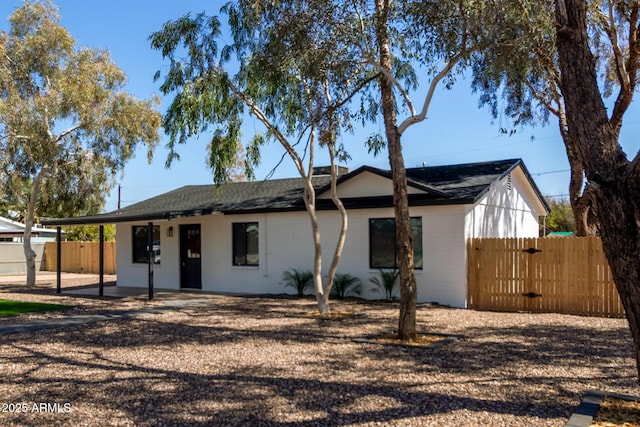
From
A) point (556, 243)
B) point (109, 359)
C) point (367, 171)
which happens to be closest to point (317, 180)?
point (367, 171)

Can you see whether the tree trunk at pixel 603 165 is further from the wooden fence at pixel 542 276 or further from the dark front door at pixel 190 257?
the dark front door at pixel 190 257

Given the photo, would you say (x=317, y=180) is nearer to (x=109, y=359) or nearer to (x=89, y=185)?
(x=89, y=185)

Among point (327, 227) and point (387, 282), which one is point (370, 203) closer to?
point (327, 227)

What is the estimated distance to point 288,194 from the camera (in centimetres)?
1878

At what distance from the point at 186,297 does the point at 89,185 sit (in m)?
7.40

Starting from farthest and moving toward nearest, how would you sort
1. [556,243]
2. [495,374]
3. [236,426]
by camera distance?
1. [556,243]
2. [495,374]
3. [236,426]

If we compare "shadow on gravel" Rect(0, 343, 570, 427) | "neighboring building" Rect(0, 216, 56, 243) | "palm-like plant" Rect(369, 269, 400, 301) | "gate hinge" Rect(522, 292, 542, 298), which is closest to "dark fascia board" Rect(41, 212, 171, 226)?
"palm-like plant" Rect(369, 269, 400, 301)

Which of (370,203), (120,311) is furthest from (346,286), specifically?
(120,311)

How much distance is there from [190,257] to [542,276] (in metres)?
11.3

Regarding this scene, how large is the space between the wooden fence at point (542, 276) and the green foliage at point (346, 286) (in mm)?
3237

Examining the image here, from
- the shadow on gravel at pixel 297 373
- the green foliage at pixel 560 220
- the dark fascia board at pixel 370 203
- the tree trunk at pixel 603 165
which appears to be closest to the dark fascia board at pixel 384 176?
the dark fascia board at pixel 370 203

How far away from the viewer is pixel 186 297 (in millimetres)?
16656

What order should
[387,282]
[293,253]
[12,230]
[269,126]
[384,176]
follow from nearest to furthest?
[269,126] < [387,282] < [384,176] < [293,253] < [12,230]

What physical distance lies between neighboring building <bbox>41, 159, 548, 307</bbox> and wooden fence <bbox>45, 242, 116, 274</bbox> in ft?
26.1
